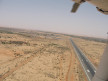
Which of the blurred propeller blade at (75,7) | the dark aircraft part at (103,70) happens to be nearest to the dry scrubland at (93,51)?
the dark aircraft part at (103,70)

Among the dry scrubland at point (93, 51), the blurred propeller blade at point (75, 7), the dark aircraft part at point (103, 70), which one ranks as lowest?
the dry scrubland at point (93, 51)

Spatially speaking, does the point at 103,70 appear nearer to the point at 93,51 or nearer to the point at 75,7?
the point at 75,7

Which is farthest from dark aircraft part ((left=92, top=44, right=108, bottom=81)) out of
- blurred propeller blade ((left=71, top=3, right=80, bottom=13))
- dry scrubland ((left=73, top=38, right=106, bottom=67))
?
dry scrubland ((left=73, top=38, right=106, bottom=67))

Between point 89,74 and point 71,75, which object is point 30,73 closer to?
point 71,75

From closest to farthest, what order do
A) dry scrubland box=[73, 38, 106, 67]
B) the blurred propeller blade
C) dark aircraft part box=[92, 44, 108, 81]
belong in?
the blurred propeller blade, dark aircraft part box=[92, 44, 108, 81], dry scrubland box=[73, 38, 106, 67]

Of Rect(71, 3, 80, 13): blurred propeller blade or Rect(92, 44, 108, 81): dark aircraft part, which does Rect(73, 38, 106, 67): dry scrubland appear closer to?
Rect(92, 44, 108, 81): dark aircraft part

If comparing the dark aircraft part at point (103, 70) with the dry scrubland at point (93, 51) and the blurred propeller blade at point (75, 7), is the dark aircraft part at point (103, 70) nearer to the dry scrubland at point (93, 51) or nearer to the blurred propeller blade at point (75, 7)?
the blurred propeller blade at point (75, 7)

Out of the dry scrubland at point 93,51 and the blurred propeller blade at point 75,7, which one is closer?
the blurred propeller blade at point 75,7

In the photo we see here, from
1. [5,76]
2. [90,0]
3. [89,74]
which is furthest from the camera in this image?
[89,74]

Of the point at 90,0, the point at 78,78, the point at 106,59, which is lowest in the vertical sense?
the point at 78,78

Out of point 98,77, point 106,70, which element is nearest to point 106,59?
point 106,70

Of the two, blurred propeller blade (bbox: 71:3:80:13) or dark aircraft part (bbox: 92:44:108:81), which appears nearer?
blurred propeller blade (bbox: 71:3:80:13)
